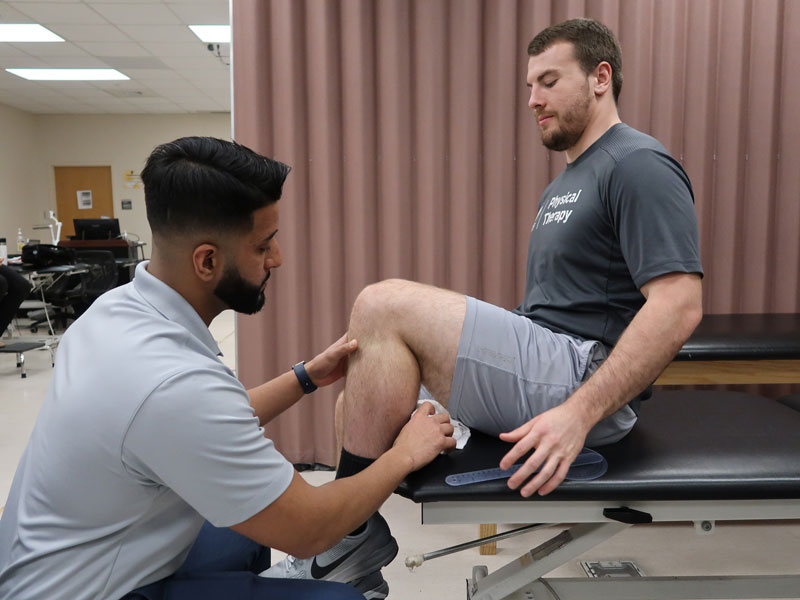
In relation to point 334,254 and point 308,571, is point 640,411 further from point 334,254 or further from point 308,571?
point 334,254

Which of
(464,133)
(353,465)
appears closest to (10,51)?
(464,133)

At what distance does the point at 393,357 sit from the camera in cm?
114

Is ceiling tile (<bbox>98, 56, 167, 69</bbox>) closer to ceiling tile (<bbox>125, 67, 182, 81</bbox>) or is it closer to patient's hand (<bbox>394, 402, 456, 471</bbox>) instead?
ceiling tile (<bbox>125, 67, 182, 81</bbox>)

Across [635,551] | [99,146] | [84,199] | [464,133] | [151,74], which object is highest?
[151,74]

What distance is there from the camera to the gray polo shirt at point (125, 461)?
791 millimetres

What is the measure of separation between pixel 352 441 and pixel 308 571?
240mm

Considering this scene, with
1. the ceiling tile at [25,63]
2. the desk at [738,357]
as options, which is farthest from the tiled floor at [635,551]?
the ceiling tile at [25,63]

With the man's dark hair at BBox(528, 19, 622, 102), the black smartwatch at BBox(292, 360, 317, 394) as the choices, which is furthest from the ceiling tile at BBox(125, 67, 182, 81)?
the black smartwatch at BBox(292, 360, 317, 394)

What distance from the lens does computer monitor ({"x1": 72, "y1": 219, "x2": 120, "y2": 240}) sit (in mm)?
7672

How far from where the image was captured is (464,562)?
189cm

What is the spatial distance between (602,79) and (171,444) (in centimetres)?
121

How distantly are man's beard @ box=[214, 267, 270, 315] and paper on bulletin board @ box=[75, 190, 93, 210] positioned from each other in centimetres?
1038

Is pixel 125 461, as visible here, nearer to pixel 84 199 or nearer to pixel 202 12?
pixel 202 12

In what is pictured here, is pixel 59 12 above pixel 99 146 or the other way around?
above
